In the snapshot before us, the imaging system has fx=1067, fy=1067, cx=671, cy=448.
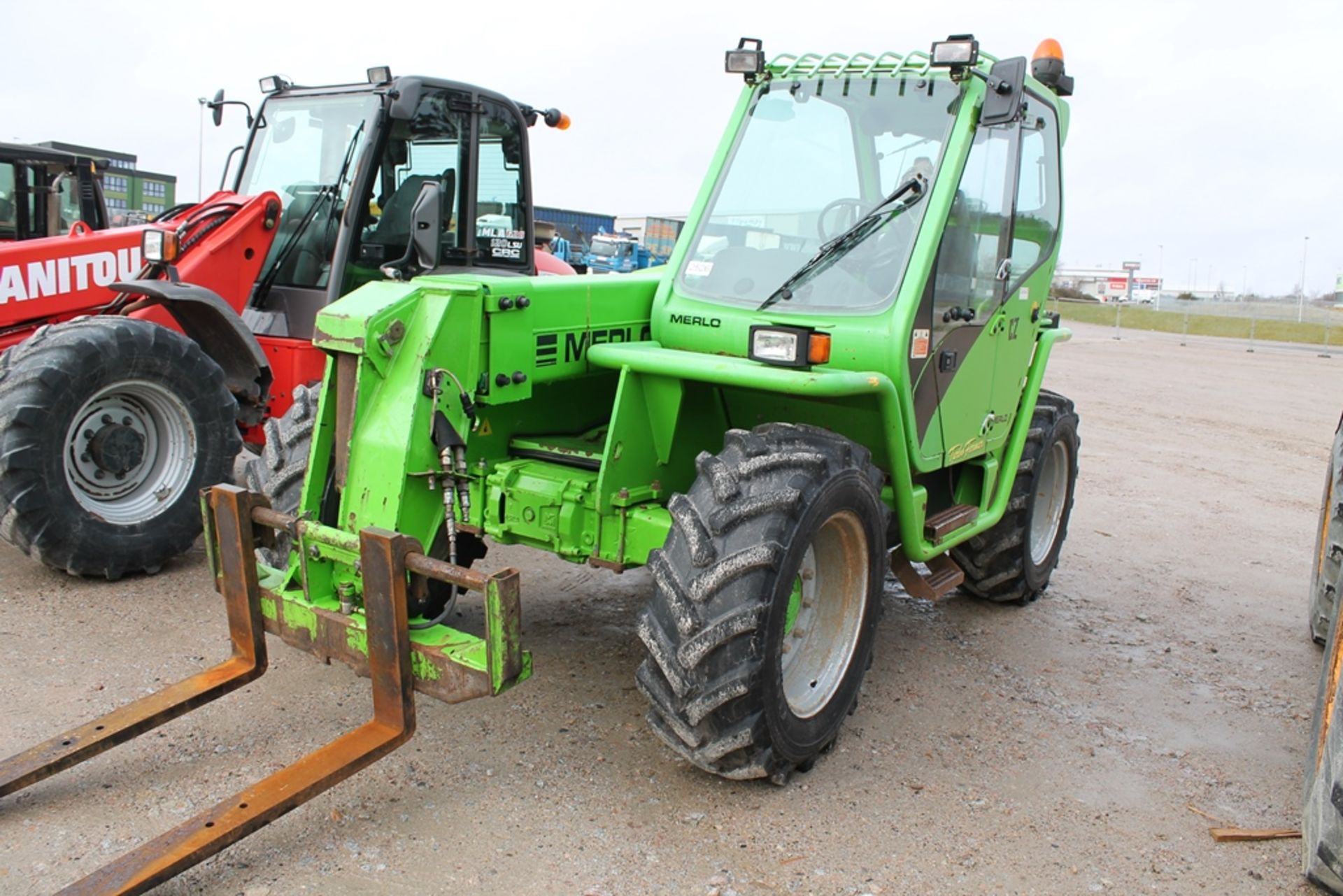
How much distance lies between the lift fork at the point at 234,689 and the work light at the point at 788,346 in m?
1.26

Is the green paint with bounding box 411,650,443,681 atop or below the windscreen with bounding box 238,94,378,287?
below

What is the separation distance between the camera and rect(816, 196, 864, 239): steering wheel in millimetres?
4254

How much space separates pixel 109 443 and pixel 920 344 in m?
4.18

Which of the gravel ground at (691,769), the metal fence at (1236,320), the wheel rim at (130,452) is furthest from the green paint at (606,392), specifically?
the metal fence at (1236,320)

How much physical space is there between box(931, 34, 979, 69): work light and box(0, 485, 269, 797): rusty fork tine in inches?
116

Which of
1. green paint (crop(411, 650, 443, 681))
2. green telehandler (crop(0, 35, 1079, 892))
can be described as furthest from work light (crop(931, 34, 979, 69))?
green paint (crop(411, 650, 443, 681))

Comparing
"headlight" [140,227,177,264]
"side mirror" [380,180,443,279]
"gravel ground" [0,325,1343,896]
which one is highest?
"side mirror" [380,180,443,279]

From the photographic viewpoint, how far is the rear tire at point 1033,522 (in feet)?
18.2

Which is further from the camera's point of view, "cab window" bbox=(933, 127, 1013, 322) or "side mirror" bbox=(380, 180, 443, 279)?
"side mirror" bbox=(380, 180, 443, 279)

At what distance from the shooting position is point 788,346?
3.58m

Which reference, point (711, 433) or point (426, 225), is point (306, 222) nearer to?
point (426, 225)

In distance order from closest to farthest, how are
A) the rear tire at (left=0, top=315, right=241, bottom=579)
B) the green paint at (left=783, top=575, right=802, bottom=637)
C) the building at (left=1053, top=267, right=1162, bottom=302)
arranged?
the green paint at (left=783, top=575, right=802, bottom=637), the rear tire at (left=0, top=315, right=241, bottom=579), the building at (left=1053, top=267, right=1162, bottom=302)

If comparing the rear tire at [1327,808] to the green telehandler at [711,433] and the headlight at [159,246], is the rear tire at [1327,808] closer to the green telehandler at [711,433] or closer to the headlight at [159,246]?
the green telehandler at [711,433]

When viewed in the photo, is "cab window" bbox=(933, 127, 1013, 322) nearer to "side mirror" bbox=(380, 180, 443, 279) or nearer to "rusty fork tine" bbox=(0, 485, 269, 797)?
"side mirror" bbox=(380, 180, 443, 279)
